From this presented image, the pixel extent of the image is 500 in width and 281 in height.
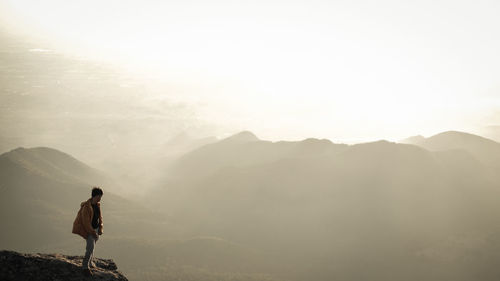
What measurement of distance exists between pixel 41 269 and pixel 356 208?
66275 mm

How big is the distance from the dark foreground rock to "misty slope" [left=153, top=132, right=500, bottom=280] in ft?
147

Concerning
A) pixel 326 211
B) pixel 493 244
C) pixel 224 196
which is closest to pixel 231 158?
pixel 224 196

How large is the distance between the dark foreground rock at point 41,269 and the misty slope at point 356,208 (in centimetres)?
4480

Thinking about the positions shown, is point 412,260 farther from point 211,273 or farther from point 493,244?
point 211,273

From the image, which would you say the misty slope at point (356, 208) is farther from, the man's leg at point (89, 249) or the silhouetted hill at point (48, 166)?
the man's leg at point (89, 249)

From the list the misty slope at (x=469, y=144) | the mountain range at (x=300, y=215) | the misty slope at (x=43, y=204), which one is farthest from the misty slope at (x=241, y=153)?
the misty slope at (x=43, y=204)

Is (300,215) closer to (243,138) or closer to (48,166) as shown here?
(243,138)

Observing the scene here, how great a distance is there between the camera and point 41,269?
10.7m

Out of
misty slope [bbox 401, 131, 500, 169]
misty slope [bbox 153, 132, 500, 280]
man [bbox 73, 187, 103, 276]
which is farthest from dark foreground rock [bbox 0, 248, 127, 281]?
misty slope [bbox 401, 131, 500, 169]

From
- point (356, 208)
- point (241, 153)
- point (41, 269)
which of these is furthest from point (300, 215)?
point (41, 269)

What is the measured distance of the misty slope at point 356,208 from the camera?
5622 centimetres

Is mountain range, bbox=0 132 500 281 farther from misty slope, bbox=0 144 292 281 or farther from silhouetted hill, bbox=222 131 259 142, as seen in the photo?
silhouetted hill, bbox=222 131 259 142

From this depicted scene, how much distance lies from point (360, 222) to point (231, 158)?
54.8 m

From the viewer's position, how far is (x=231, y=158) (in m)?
111
